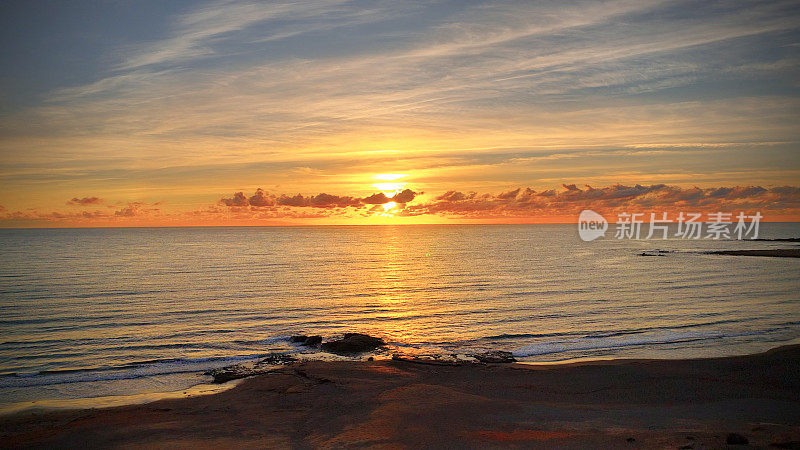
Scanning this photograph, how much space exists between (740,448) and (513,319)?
23177 mm

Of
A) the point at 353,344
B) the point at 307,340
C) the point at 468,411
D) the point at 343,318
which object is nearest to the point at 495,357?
the point at 353,344

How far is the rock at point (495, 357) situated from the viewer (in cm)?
2438

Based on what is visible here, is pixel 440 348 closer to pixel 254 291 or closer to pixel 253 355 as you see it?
pixel 253 355

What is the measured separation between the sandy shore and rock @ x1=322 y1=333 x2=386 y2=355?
3.88 metres

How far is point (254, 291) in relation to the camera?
50.8 m

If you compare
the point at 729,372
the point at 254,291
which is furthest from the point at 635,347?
the point at 254,291

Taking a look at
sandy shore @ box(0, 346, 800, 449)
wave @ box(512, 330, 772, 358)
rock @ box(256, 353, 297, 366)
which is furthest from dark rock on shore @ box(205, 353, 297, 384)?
wave @ box(512, 330, 772, 358)

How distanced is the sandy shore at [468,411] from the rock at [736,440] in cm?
23

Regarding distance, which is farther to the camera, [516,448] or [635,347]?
[635,347]

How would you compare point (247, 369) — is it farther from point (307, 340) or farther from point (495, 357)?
point (495, 357)

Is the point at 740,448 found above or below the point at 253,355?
above

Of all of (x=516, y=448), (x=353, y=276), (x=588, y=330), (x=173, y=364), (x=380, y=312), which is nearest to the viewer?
(x=516, y=448)

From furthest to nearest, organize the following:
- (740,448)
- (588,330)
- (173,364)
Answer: (588,330)
(173,364)
(740,448)

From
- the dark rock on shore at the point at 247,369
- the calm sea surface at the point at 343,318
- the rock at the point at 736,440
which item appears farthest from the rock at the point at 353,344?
the rock at the point at 736,440
